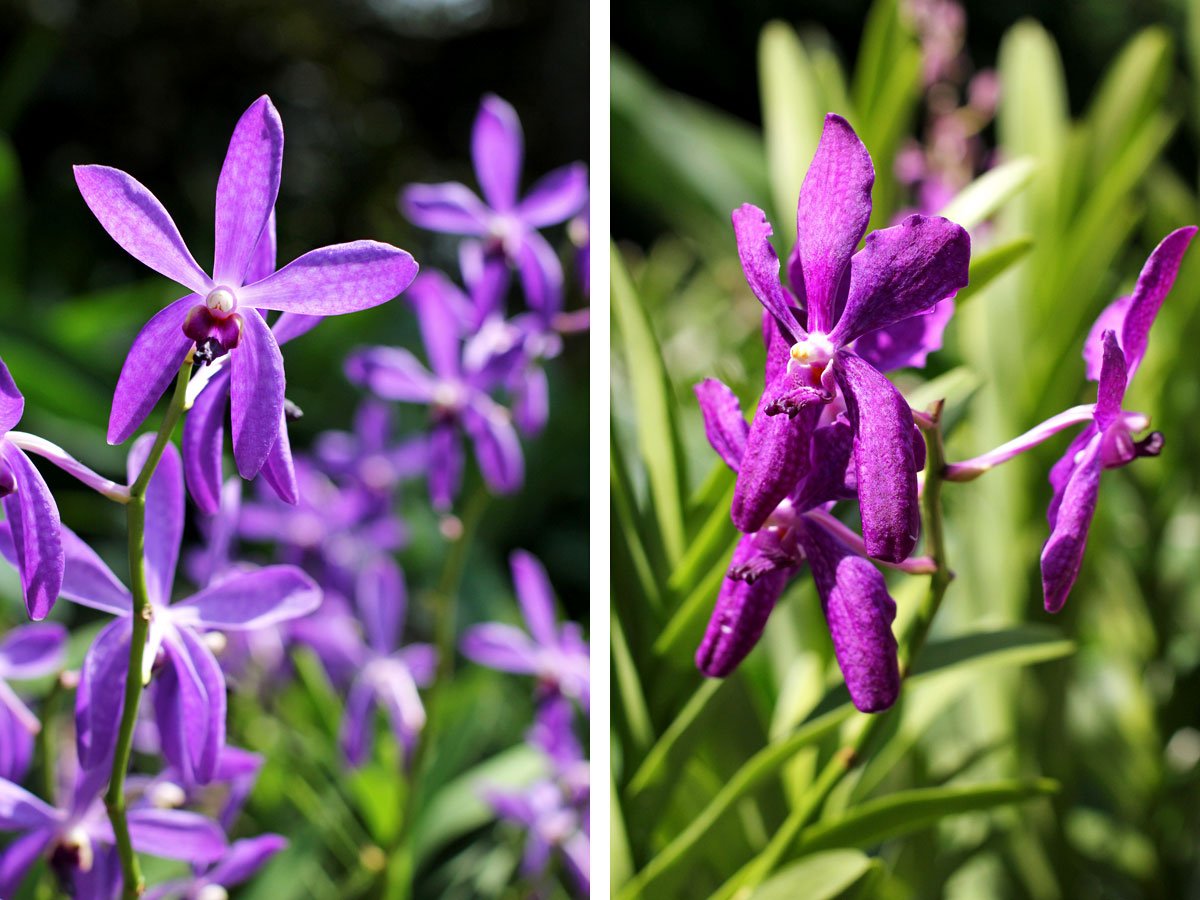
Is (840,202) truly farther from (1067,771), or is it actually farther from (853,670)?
(1067,771)

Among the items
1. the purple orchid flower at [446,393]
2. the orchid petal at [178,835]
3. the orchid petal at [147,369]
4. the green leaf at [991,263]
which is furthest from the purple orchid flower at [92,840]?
the green leaf at [991,263]

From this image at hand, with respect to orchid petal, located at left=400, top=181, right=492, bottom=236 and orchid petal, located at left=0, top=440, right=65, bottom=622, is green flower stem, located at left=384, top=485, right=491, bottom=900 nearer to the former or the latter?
orchid petal, located at left=400, top=181, right=492, bottom=236

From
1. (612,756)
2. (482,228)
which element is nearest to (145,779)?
(612,756)

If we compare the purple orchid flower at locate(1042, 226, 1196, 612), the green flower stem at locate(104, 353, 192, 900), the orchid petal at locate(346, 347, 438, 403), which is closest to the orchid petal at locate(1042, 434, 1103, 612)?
the purple orchid flower at locate(1042, 226, 1196, 612)

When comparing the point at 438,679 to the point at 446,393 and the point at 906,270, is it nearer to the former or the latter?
the point at 446,393

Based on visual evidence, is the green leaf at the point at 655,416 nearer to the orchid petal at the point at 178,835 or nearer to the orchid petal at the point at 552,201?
the orchid petal at the point at 552,201

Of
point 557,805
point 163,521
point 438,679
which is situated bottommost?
point 557,805

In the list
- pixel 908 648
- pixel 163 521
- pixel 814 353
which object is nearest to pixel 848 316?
pixel 814 353
